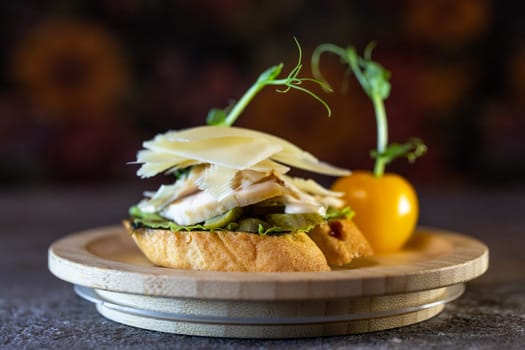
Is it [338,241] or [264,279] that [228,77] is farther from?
[264,279]

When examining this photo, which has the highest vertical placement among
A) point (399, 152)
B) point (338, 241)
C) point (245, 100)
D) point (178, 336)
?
point (245, 100)

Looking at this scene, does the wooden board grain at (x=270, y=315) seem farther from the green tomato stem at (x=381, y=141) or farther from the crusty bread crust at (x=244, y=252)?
the green tomato stem at (x=381, y=141)

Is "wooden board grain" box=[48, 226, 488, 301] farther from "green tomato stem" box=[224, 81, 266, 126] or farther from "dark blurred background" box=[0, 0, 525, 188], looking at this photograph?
"dark blurred background" box=[0, 0, 525, 188]

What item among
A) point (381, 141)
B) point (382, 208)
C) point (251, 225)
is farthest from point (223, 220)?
point (381, 141)

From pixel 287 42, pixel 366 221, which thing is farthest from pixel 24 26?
pixel 366 221

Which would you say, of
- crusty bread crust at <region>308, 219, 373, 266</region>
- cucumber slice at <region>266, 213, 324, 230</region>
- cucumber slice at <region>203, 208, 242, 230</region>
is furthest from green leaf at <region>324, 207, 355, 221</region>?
cucumber slice at <region>203, 208, 242, 230</region>

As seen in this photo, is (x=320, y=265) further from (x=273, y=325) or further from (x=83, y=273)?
(x=83, y=273)

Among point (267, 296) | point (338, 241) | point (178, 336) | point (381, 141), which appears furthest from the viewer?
point (381, 141)
